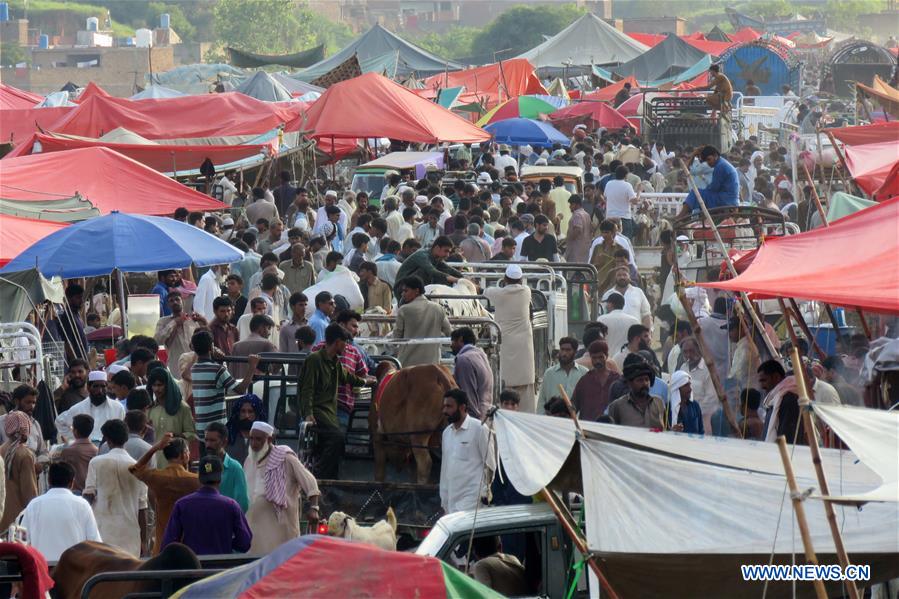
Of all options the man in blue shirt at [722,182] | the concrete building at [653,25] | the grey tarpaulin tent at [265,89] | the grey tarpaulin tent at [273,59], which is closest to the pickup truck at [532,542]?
the man in blue shirt at [722,182]

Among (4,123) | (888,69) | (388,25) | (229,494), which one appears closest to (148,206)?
(229,494)

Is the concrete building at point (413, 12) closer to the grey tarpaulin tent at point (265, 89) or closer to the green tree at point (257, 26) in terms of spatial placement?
the green tree at point (257, 26)

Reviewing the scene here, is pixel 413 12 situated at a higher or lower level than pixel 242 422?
higher

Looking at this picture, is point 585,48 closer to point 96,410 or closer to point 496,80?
point 496,80

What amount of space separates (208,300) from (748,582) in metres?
7.99

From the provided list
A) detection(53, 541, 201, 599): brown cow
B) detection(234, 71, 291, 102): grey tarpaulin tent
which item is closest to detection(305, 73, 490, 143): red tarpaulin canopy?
detection(234, 71, 291, 102): grey tarpaulin tent

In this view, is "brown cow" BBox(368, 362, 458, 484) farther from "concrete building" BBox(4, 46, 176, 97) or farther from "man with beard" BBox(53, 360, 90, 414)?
"concrete building" BBox(4, 46, 176, 97)

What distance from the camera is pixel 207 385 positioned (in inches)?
364

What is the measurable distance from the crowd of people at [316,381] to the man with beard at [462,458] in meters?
0.01

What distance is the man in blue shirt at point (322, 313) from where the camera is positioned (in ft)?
36.1

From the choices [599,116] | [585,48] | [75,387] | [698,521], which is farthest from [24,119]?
[585,48]

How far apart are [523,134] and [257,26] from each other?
80115 millimetres

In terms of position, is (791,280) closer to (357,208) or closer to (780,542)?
(780,542)

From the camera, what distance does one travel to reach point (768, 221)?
1288cm
